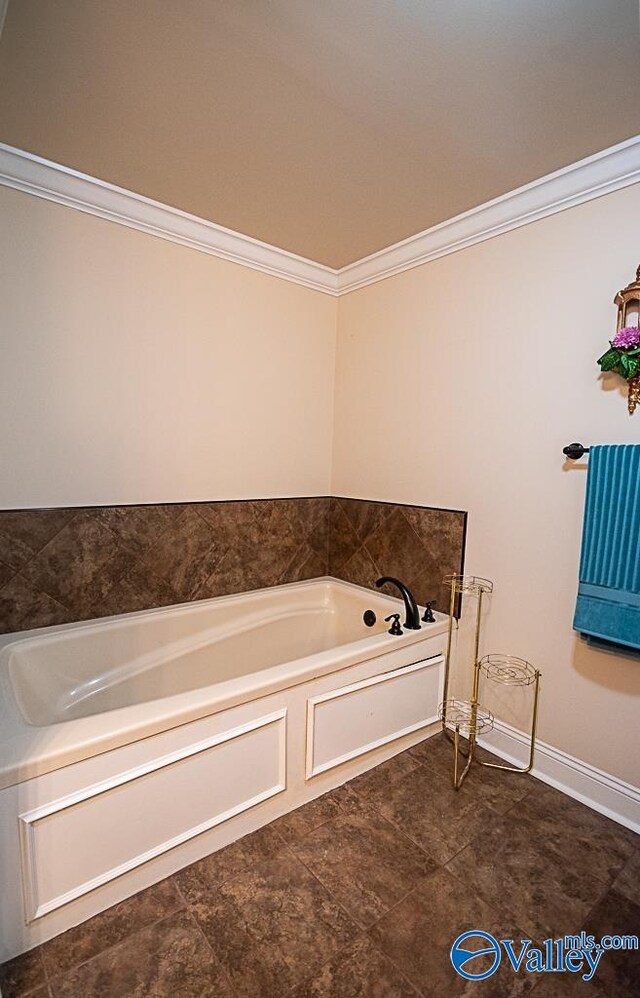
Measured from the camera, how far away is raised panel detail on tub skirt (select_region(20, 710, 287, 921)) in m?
1.31

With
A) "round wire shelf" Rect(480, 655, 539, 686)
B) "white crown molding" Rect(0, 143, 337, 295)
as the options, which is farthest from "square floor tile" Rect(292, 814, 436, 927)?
"white crown molding" Rect(0, 143, 337, 295)

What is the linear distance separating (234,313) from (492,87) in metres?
1.56

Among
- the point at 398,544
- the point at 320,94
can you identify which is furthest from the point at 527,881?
the point at 320,94

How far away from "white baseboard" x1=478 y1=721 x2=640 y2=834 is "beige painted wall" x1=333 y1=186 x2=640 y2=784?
0.05 m

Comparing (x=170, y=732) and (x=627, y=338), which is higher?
(x=627, y=338)

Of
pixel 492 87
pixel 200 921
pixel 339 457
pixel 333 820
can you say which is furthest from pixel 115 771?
pixel 492 87

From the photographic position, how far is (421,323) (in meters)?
2.61

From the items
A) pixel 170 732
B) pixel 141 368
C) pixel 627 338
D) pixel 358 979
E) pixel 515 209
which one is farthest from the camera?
pixel 141 368

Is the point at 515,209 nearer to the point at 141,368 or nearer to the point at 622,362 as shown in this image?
the point at 622,362

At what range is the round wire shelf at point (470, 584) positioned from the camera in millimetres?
2340

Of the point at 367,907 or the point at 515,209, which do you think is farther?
the point at 515,209

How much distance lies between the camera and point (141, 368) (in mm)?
2346

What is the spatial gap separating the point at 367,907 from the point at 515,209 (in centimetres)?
278

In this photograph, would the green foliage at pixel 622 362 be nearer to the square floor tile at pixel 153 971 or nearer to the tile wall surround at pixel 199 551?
the tile wall surround at pixel 199 551
